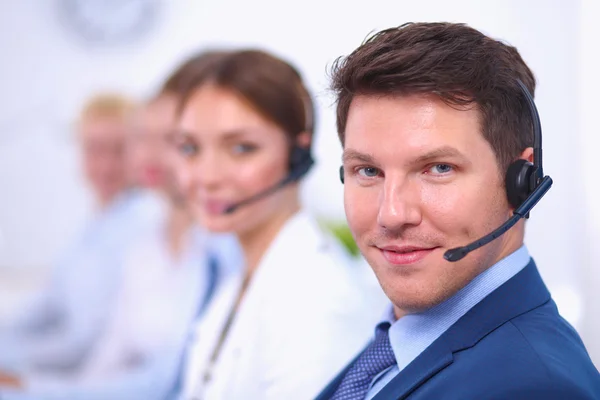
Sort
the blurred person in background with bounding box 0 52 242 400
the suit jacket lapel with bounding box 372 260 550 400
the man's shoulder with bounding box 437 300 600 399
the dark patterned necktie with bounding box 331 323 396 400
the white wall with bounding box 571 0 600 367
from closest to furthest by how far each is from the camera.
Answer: the man's shoulder with bounding box 437 300 600 399 < the suit jacket lapel with bounding box 372 260 550 400 < the dark patterned necktie with bounding box 331 323 396 400 < the white wall with bounding box 571 0 600 367 < the blurred person in background with bounding box 0 52 242 400

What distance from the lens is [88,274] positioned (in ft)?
8.79

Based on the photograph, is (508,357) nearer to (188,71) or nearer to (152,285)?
(188,71)

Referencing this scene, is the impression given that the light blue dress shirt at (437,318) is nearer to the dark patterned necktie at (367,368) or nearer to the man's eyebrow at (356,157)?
the dark patterned necktie at (367,368)

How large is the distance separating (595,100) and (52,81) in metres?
2.10

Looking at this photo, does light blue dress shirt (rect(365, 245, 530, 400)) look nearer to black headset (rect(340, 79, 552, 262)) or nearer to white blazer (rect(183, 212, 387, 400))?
black headset (rect(340, 79, 552, 262))

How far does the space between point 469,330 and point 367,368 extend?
0.18 meters

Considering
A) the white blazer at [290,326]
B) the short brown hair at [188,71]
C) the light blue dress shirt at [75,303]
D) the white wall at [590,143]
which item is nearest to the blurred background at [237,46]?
the white wall at [590,143]

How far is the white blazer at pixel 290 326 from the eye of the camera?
1.29 metres

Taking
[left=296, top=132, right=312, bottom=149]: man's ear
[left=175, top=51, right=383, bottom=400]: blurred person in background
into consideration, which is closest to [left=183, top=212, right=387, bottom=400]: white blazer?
[left=175, top=51, right=383, bottom=400]: blurred person in background

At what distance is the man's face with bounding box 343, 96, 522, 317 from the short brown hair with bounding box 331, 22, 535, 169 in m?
0.01

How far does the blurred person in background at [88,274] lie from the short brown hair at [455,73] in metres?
1.94

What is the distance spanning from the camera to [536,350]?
0.72 metres

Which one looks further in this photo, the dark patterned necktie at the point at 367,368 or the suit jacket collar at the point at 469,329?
the dark patterned necktie at the point at 367,368

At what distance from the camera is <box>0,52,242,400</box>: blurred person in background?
2.06 m
